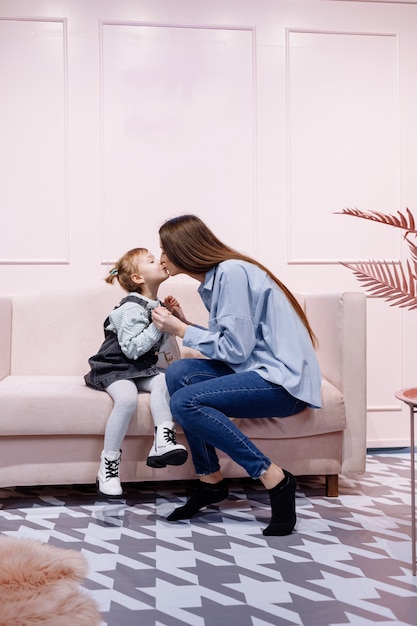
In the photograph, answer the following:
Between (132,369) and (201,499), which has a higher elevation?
(132,369)

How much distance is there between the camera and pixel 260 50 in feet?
11.1

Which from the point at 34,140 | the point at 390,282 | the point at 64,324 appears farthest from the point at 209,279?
the point at 34,140

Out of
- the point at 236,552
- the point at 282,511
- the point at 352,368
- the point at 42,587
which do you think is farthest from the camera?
the point at 352,368

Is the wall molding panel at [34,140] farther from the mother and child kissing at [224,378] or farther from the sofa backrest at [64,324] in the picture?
the mother and child kissing at [224,378]

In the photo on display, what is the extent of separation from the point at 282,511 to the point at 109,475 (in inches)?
24.0

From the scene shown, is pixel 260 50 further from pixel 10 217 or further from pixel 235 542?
pixel 235 542

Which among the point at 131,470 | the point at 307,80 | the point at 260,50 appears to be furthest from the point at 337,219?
the point at 131,470

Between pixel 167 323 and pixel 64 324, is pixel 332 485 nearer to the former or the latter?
pixel 167 323

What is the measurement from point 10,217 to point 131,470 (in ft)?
4.69

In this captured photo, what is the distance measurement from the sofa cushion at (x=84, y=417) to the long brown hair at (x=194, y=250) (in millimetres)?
320

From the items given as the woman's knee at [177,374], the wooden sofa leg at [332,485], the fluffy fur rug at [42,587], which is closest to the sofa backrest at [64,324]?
the woman's knee at [177,374]

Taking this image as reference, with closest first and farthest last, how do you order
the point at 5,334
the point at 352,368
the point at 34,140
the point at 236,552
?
the point at 236,552 < the point at 352,368 < the point at 5,334 < the point at 34,140

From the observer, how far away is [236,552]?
6.51ft

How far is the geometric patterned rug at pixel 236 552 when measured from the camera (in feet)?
5.24
